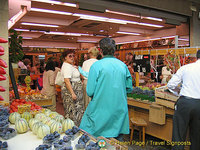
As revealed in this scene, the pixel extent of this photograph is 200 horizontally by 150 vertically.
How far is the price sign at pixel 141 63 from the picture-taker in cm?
486

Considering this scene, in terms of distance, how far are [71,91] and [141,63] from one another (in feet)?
7.01

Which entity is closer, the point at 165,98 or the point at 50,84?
the point at 165,98

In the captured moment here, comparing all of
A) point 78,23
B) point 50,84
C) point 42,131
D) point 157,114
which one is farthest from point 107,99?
point 78,23

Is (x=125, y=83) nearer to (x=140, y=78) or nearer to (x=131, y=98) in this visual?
(x=131, y=98)

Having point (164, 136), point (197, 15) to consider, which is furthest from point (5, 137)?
point (197, 15)

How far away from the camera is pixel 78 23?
8656 mm

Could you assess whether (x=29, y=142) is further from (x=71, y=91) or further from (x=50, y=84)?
(x=50, y=84)

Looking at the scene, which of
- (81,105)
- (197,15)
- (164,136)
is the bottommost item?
(164,136)

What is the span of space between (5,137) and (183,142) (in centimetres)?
253

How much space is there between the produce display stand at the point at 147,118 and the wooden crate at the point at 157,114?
0.25 ft

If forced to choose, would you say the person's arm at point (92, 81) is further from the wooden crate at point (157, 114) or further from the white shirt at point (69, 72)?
the wooden crate at point (157, 114)

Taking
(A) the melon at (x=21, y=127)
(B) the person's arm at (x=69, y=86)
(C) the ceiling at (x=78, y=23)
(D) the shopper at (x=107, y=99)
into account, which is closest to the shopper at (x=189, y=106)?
(D) the shopper at (x=107, y=99)

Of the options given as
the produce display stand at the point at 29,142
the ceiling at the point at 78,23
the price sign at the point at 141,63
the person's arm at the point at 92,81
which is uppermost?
the ceiling at the point at 78,23

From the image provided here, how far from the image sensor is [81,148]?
144 centimetres
